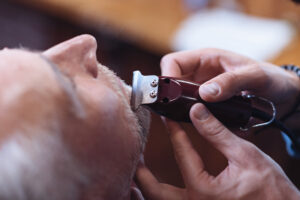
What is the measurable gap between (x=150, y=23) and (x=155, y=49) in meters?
0.14

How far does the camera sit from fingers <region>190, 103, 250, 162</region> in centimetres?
72

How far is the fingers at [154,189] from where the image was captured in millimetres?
760

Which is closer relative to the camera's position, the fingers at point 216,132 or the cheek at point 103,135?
the cheek at point 103,135

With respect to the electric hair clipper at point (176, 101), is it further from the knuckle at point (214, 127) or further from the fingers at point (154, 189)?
the fingers at point (154, 189)

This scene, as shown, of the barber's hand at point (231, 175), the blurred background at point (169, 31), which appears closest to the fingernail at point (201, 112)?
the barber's hand at point (231, 175)

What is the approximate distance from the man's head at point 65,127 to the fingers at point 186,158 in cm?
12

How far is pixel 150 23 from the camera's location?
1.77 m

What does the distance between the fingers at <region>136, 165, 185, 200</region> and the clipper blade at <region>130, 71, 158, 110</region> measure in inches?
6.0

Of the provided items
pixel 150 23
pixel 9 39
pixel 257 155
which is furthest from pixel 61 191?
pixel 9 39

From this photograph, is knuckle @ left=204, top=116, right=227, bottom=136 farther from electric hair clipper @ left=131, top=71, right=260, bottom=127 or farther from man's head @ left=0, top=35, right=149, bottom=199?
man's head @ left=0, top=35, right=149, bottom=199

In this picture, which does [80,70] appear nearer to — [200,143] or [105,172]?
[105,172]

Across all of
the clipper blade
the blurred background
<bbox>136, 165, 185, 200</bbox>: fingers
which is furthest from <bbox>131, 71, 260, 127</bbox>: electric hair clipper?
the blurred background

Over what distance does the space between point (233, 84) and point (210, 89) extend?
75 mm

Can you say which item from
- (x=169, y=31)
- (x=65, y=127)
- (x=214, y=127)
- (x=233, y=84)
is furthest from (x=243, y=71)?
(x=169, y=31)
